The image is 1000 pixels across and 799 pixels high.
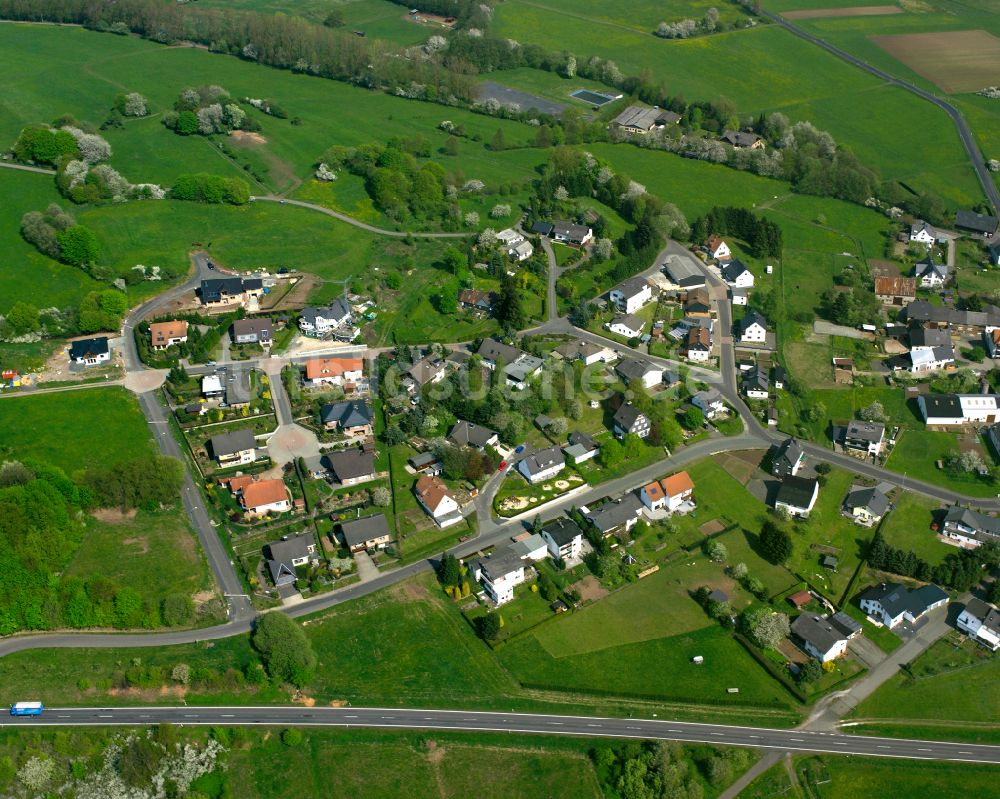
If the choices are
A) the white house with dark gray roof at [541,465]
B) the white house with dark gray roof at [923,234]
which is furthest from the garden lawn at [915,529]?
the white house with dark gray roof at [923,234]

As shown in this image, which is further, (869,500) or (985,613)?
(869,500)

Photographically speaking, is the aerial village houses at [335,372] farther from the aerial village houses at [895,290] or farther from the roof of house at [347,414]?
the aerial village houses at [895,290]

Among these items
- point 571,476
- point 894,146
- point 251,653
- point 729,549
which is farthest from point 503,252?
point 894,146

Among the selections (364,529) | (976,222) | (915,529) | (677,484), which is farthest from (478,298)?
(976,222)

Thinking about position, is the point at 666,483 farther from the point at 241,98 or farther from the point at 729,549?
the point at 241,98

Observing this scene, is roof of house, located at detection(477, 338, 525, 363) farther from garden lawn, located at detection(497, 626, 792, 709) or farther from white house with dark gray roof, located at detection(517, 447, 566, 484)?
garden lawn, located at detection(497, 626, 792, 709)

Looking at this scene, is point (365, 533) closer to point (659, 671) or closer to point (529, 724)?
point (529, 724)
